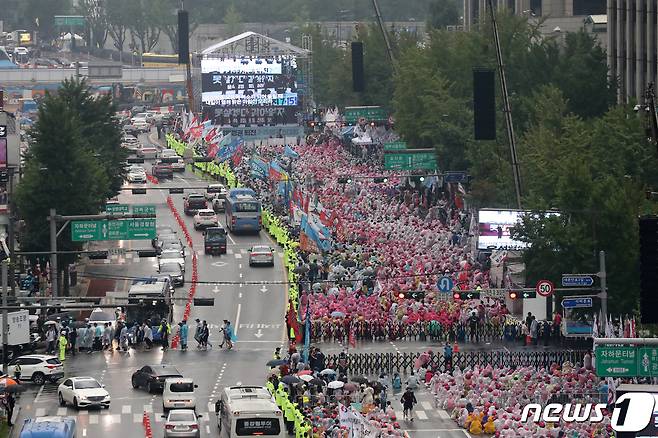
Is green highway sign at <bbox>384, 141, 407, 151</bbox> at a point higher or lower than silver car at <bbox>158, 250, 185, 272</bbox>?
higher

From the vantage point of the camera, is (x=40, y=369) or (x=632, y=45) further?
(x=632, y=45)

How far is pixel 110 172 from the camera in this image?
12388 cm

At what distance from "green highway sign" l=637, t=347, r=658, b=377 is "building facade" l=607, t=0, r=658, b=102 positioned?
2189 inches

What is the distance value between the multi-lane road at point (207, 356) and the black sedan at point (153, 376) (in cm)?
39

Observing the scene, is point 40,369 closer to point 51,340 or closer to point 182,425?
point 51,340

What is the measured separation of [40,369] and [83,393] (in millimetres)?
5830

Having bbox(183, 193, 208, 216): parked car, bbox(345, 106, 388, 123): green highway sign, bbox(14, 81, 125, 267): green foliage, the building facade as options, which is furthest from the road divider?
the building facade

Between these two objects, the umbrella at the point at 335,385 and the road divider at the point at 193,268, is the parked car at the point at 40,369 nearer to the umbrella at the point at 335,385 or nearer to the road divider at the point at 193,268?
the road divider at the point at 193,268

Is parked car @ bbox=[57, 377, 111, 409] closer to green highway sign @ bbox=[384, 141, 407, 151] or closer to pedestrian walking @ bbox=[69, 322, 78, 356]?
pedestrian walking @ bbox=[69, 322, 78, 356]

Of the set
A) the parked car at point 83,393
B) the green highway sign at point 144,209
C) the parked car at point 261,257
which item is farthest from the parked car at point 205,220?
the parked car at point 83,393

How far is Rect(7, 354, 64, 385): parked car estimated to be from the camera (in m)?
77.7

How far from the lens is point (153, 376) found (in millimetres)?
75125

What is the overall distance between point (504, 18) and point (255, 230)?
32736mm

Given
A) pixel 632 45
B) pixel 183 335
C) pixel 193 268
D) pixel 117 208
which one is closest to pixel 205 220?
pixel 193 268
